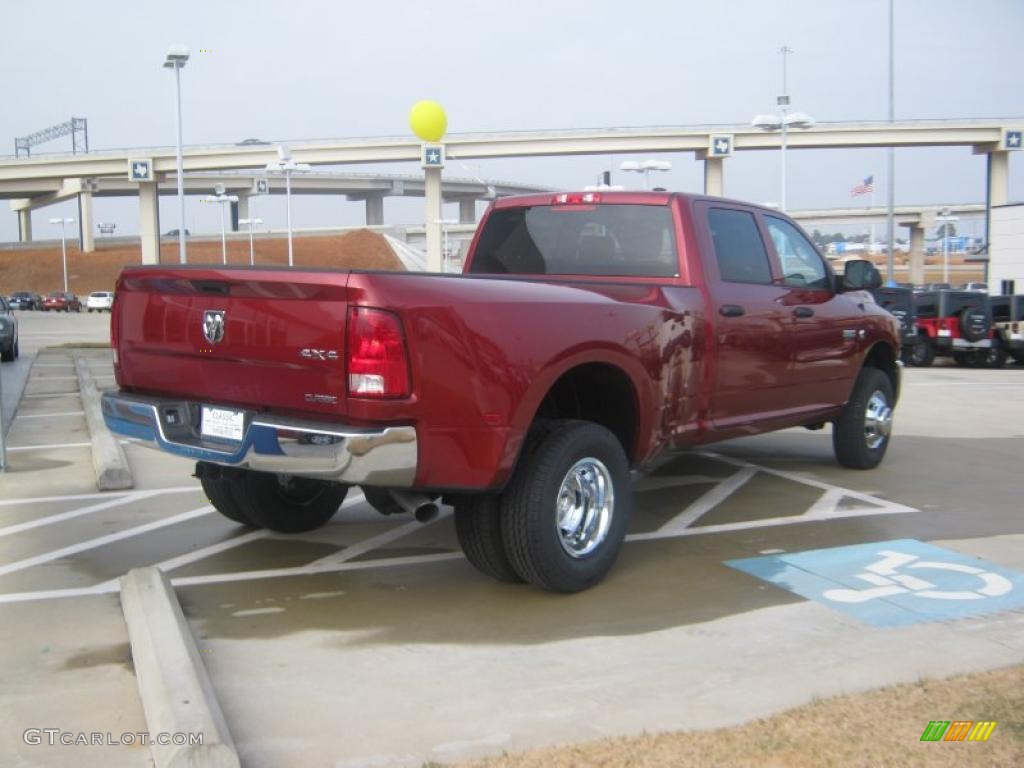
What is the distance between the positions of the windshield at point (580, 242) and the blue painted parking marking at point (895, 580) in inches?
71.5

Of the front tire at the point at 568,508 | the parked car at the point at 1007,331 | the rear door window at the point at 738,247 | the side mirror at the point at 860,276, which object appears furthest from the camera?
the parked car at the point at 1007,331

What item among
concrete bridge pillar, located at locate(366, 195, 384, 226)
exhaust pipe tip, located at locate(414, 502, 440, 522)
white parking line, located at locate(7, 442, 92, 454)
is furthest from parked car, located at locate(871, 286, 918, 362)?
concrete bridge pillar, located at locate(366, 195, 384, 226)

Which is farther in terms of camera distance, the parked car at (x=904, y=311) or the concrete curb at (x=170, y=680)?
the parked car at (x=904, y=311)

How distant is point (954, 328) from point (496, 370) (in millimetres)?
18654

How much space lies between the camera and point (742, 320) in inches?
250

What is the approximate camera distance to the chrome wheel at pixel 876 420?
830 cm

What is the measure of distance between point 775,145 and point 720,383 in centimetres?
5720

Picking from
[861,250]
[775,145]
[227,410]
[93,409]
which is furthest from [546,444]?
[861,250]

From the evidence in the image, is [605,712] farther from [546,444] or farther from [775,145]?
[775,145]

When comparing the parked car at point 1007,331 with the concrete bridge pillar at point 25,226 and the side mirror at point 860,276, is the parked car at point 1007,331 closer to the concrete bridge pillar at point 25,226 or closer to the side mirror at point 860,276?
the side mirror at point 860,276

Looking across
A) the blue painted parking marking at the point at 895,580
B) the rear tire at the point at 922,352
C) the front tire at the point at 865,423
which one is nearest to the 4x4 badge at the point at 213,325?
the blue painted parking marking at the point at 895,580

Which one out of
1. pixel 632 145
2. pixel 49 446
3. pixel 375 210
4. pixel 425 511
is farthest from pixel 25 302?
pixel 425 511

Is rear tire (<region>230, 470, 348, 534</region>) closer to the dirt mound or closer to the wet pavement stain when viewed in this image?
the wet pavement stain

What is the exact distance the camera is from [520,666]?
4203mm
